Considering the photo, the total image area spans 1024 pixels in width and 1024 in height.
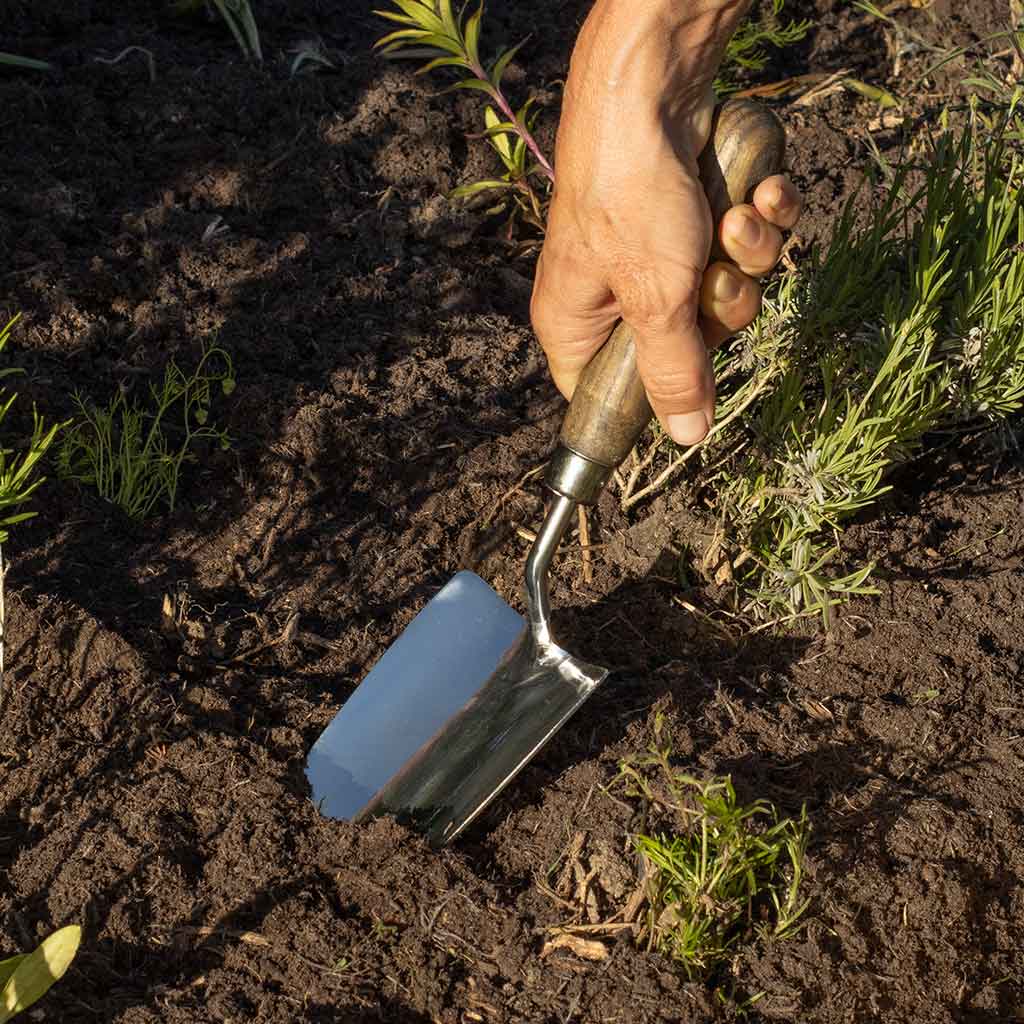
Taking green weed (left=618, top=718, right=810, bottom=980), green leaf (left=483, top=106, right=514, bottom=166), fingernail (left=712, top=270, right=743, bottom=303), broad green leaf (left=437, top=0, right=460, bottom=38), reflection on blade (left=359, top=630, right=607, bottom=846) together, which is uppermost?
broad green leaf (left=437, top=0, right=460, bottom=38)

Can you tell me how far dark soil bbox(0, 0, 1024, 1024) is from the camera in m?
1.71

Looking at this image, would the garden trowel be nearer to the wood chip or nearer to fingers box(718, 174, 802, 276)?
fingers box(718, 174, 802, 276)

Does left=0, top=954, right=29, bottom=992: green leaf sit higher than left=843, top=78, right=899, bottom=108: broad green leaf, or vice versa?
left=0, top=954, right=29, bottom=992: green leaf

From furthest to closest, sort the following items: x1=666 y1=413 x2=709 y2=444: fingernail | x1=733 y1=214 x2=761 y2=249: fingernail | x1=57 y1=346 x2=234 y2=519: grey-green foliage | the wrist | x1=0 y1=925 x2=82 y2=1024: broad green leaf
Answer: x1=57 y1=346 x2=234 y2=519: grey-green foliage < x1=666 y1=413 x2=709 y2=444: fingernail < x1=733 y1=214 x2=761 y2=249: fingernail < the wrist < x1=0 y1=925 x2=82 y2=1024: broad green leaf

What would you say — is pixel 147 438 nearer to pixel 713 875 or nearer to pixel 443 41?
pixel 443 41

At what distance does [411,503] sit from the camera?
7.75 ft

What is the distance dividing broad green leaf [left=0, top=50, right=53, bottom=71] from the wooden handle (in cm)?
184

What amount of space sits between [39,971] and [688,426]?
1122 millimetres

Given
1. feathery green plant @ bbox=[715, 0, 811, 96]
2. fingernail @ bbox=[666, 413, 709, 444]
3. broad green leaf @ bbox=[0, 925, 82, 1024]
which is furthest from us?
feathery green plant @ bbox=[715, 0, 811, 96]

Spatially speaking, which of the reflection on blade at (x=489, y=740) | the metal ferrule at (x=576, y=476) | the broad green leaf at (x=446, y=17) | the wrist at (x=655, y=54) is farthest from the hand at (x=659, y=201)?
the broad green leaf at (x=446, y=17)

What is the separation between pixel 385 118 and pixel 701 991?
223cm

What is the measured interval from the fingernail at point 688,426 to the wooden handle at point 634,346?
61 millimetres

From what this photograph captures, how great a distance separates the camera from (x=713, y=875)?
66.0 inches

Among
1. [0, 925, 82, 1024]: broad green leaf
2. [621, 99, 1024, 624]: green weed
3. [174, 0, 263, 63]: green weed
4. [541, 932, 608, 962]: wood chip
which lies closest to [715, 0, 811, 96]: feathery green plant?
[621, 99, 1024, 624]: green weed
